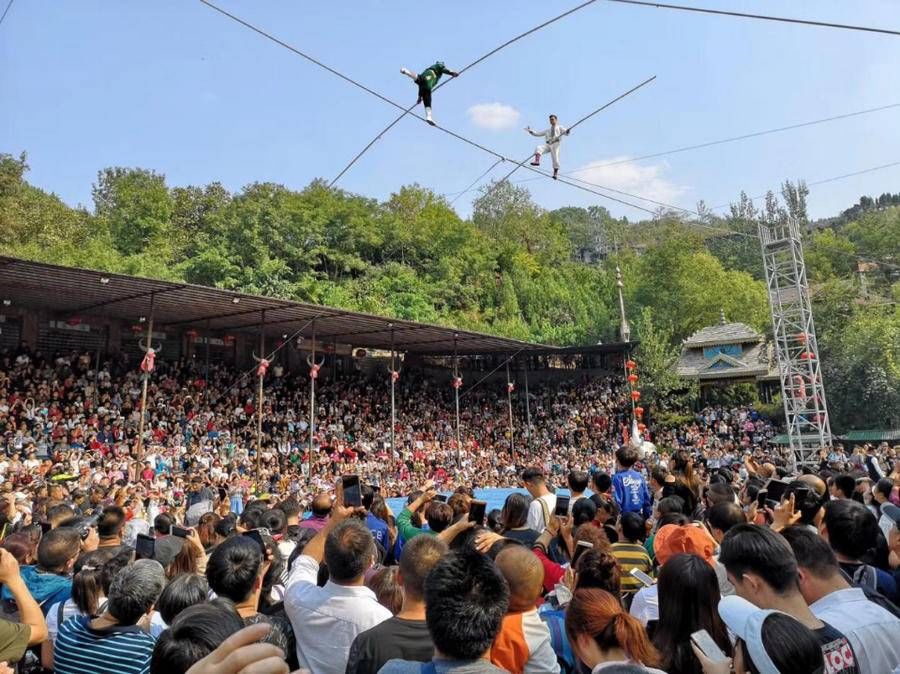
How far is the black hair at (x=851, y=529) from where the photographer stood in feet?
10.1

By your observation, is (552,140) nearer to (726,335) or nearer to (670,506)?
(670,506)

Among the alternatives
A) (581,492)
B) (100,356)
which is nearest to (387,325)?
(100,356)

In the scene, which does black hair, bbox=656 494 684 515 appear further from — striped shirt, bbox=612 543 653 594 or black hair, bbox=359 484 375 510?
black hair, bbox=359 484 375 510

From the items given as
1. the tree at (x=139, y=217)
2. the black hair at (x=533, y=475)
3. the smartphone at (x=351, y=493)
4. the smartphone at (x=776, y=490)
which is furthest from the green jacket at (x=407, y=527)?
the tree at (x=139, y=217)

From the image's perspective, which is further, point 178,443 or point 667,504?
point 178,443

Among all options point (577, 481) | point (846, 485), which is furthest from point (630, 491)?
point (846, 485)

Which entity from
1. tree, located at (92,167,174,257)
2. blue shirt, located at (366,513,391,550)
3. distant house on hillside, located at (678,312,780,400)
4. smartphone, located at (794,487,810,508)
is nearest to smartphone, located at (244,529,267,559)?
blue shirt, located at (366,513,391,550)

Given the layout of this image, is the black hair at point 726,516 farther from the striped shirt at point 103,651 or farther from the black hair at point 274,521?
the black hair at point 274,521

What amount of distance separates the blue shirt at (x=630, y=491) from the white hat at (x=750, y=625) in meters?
4.14

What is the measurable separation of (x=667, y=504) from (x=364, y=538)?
275 centimetres

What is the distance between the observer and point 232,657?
1110mm

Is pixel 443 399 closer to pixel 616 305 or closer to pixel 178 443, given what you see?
pixel 178 443

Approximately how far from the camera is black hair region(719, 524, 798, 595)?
2.10 metres

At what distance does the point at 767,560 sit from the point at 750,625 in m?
0.52
